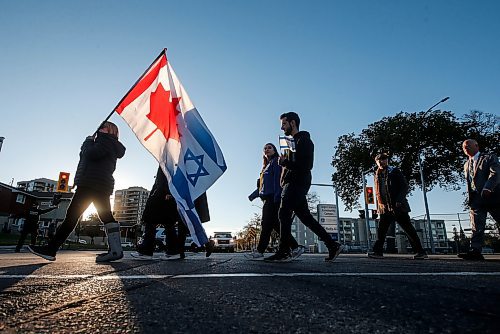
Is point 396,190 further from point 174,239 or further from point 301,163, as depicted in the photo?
point 174,239

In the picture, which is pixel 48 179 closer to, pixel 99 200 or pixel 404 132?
pixel 404 132

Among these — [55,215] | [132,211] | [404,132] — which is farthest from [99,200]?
[132,211]

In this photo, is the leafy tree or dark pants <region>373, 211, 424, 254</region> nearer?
dark pants <region>373, 211, 424, 254</region>

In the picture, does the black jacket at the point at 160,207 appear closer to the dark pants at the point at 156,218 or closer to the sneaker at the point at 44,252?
the dark pants at the point at 156,218

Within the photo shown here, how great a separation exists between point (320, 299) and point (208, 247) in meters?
4.71

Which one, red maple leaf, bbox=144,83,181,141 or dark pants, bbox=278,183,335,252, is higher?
red maple leaf, bbox=144,83,181,141

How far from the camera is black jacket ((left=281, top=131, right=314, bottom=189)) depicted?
445cm

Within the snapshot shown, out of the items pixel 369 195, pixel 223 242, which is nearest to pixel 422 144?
pixel 369 195

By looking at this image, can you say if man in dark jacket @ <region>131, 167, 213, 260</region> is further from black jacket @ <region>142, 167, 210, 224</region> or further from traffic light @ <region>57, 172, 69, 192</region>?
traffic light @ <region>57, 172, 69, 192</region>

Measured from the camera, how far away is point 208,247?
5914 millimetres

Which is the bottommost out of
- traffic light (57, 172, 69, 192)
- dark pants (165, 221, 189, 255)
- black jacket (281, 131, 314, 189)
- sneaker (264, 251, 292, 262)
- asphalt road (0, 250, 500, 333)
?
asphalt road (0, 250, 500, 333)

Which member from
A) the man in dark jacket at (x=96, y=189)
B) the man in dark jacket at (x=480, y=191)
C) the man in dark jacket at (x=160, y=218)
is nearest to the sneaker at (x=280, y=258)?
the man in dark jacket at (x=160, y=218)

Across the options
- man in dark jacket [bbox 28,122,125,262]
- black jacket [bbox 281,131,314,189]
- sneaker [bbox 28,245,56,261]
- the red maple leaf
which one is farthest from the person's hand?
sneaker [bbox 28,245,56,261]

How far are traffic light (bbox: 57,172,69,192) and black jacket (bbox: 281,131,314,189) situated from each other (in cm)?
1546
